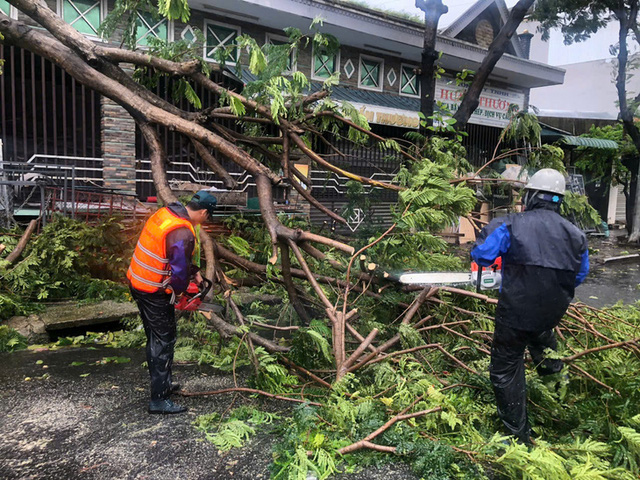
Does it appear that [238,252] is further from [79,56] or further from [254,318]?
[79,56]

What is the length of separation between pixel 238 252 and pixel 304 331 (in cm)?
167

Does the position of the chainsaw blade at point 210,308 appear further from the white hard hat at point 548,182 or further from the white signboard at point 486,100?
the white signboard at point 486,100

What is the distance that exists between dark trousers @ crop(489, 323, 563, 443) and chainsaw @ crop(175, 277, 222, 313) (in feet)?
7.17

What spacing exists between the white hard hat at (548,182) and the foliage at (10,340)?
5.01 meters

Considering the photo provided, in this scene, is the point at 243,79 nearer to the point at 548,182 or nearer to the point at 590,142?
the point at 548,182

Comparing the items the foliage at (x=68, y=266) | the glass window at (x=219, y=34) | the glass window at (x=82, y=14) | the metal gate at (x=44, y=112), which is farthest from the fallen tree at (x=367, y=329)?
the glass window at (x=219, y=34)

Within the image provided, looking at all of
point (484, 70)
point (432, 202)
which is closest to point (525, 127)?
point (432, 202)

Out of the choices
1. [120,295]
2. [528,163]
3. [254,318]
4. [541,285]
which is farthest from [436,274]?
[120,295]

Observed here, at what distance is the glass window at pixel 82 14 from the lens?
384 inches

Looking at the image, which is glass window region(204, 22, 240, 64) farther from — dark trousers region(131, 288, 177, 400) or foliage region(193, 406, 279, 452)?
foliage region(193, 406, 279, 452)

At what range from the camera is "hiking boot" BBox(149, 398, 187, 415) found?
3.55 meters

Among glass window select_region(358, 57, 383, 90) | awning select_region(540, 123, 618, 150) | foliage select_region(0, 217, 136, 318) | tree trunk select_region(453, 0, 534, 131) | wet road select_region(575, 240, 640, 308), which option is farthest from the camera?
awning select_region(540, 123, 618, 150)

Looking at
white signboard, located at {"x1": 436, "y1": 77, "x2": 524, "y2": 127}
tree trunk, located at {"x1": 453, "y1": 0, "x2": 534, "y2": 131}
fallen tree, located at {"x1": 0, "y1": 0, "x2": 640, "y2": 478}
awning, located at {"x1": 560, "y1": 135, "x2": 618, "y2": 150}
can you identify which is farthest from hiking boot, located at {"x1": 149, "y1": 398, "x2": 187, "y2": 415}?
awning, located at {"x1": 560, "y1": 135, "x2": 618, "y2": 150}

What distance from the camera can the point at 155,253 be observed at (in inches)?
139
